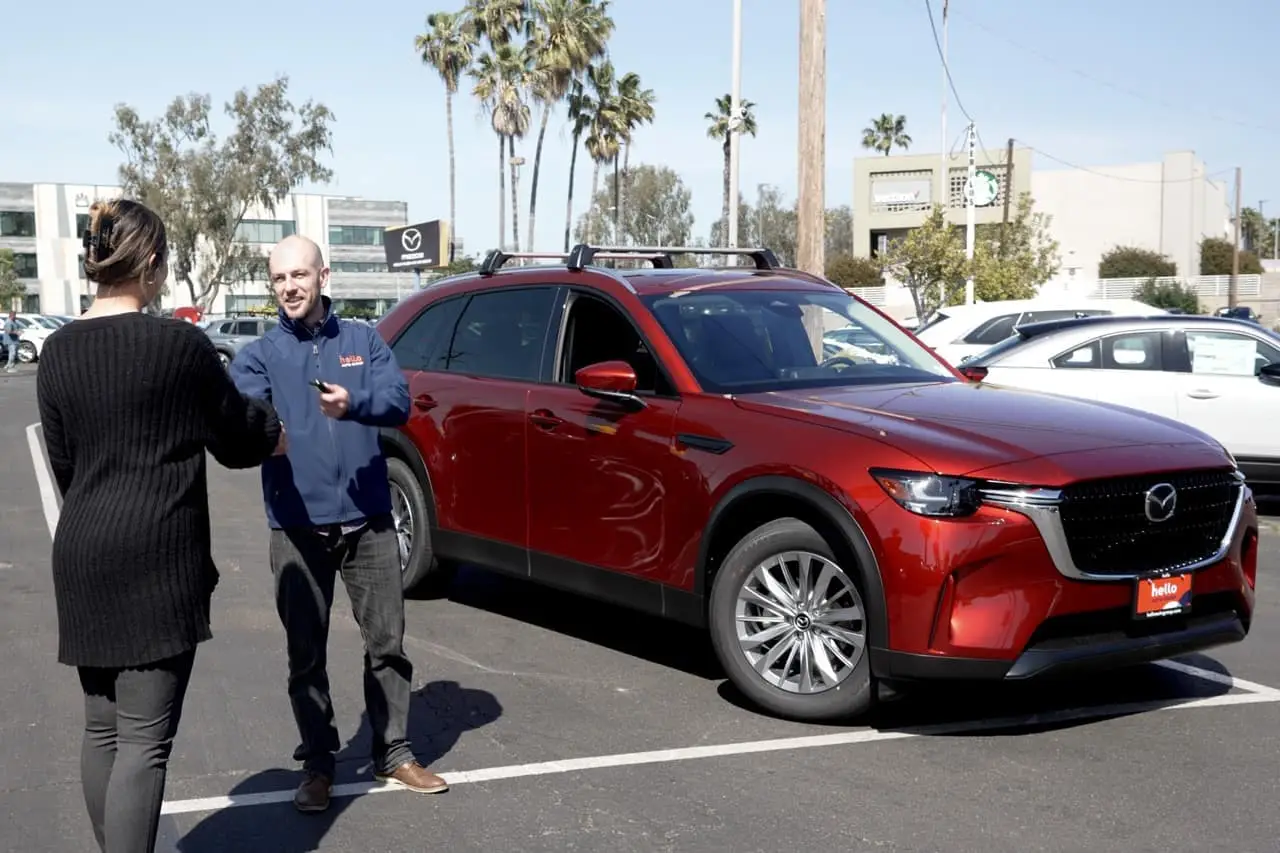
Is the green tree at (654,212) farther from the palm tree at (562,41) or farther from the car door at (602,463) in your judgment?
the car door at (602,463)

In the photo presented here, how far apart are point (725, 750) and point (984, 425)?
1.57 meters

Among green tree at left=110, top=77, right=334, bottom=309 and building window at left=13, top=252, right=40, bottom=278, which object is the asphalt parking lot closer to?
green tree at left=110, top=77, right=334, bottom=309

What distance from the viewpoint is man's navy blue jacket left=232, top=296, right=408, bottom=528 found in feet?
14.7

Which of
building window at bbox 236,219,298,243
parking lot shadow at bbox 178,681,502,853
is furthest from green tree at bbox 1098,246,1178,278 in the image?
parking lot shadow at bbox 178,681,502,853

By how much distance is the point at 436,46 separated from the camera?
56.3 metres

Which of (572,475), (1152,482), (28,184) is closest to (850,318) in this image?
(572,475)

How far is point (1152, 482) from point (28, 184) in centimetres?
10016

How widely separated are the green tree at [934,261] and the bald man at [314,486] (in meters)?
32.7

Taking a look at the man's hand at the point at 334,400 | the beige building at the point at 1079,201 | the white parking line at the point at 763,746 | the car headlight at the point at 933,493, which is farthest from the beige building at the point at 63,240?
the man's hand at the point at 334,400

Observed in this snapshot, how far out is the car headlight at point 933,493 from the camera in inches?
193

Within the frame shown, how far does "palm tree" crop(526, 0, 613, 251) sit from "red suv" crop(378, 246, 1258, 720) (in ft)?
151

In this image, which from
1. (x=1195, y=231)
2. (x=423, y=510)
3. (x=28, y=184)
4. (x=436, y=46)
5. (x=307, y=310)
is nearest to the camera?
(x=307, y=310)

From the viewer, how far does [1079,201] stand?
2977 inches

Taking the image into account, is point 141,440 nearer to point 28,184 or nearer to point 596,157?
point 596,157
